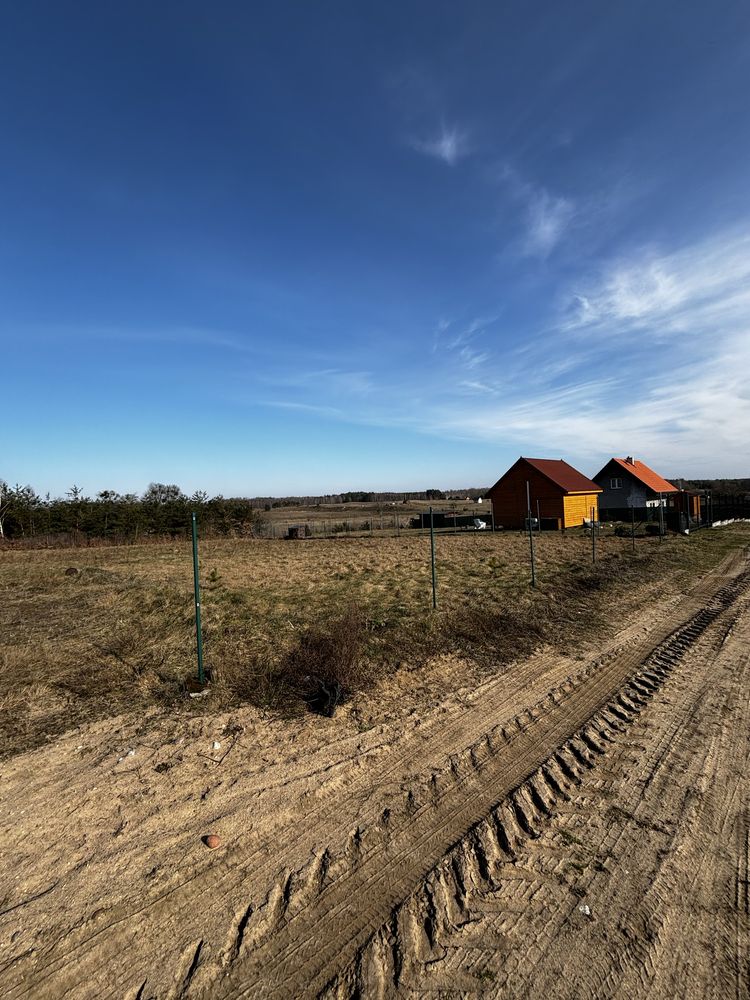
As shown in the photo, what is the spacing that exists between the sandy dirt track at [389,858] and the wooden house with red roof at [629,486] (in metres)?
42.0

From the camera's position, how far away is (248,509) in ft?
126

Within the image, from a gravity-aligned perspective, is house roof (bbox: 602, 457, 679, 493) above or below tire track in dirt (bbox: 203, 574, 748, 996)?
above

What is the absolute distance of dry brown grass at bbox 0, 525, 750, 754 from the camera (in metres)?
6.04

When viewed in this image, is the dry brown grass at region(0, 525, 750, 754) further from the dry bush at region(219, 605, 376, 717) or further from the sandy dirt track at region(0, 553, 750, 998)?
the sandy dirt track at region(0, 553, 750, 998)

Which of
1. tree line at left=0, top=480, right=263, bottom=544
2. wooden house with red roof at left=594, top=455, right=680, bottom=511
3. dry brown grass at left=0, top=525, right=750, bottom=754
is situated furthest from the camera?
wooden house with red roof at left=594, top=455, right=680, bottom=511

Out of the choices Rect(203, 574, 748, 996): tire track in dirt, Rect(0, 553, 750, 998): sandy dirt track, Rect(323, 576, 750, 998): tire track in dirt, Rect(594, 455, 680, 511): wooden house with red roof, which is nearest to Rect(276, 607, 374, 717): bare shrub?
Rect(0, 553, 750, 998): sandy dirt track

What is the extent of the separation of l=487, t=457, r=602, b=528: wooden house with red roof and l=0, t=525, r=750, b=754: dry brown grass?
1584 centimetres

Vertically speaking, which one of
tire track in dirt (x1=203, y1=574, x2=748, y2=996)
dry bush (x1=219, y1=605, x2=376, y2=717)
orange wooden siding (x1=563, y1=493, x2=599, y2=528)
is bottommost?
tire track in dirt (x1=203, y1=574, x2=748, y2=996)

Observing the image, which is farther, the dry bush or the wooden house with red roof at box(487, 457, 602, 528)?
the wooden house with red roof at box(487, 457, 602, 528)

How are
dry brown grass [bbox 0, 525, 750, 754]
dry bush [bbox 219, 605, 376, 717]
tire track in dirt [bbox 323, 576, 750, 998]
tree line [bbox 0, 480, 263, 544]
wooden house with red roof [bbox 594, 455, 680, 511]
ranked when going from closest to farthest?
tire track in dirt [bbox 323, 576, 750, 998]
dry bush [bbox 219, 605, 376, 717]
dry brown grass [bbox 0, 525, 750, 754]
tree line [bbox 0, 480, 263, 544]
wooden house with red roof [bbox 594, 455, 680, 511]

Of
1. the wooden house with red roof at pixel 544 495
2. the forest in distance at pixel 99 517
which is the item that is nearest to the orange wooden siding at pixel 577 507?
the wooden house with red roof at pixel 544 495

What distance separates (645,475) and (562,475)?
1415cm

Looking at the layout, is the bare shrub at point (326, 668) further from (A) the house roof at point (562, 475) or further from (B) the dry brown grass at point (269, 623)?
(A) the house roof at point (562, 475)

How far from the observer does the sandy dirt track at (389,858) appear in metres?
2.54
